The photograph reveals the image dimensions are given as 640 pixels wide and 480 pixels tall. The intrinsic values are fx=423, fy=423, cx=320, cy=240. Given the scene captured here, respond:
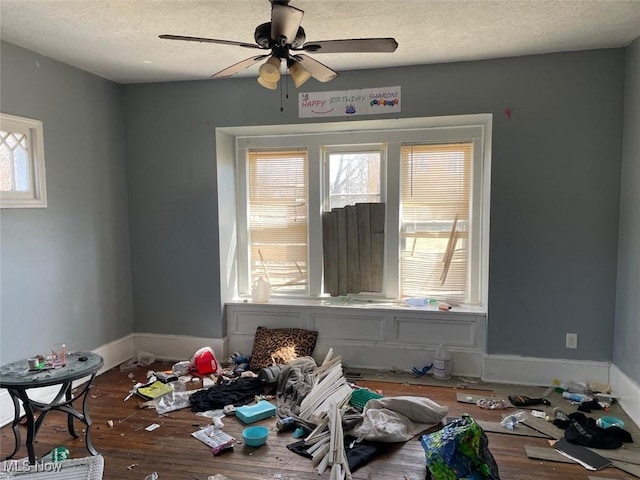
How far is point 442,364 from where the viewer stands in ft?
11.9

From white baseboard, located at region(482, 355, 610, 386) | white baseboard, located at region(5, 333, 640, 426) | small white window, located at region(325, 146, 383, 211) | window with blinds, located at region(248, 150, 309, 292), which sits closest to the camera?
white baseboard, located at region(5, 333, 640, 426)

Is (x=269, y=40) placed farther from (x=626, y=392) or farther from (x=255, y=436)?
(x=626, y=392)

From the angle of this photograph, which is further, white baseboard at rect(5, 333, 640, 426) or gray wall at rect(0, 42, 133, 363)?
white baseboard at rect(5, 333, 640, 426)

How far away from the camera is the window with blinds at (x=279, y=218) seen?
422cm

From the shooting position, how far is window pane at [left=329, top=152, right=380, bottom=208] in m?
4.07

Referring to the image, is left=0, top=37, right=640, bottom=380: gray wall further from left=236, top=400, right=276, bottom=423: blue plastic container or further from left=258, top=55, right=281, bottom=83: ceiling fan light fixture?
left=258, top=55, right=281, bottom=83: ceiling fan light fixture

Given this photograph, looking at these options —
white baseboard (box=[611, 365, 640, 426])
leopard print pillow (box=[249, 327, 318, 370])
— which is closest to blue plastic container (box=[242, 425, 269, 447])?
leopard print pillow (box=[249, 327, 318, 370])

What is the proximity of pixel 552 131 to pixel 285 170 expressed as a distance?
2.36 m

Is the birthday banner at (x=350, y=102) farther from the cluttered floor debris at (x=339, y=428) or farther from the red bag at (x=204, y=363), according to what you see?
the red bag at (x=204, y=363)

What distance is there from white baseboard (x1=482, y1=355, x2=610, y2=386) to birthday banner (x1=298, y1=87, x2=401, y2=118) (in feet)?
7.56

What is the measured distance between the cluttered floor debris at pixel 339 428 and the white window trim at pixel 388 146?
954 mm

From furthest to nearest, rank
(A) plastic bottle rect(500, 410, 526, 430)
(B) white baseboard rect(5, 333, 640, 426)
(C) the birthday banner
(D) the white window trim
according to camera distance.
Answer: (D) the white window trim → (C) the birthday banner → (B) white baseboard rect(5, 333, 640, 426) → (A) plastic bottle rect(500, 410, 526, 430)

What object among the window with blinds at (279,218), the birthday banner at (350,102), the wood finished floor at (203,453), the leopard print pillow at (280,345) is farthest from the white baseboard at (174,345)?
the birthday banner at (350,102)

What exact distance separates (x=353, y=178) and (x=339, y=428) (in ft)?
7.67
